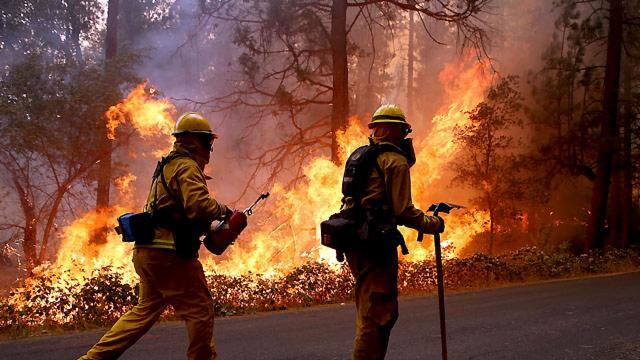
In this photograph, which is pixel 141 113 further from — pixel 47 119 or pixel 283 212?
pixel 283 212

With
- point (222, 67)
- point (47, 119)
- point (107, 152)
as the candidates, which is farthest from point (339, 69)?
point (222, 67)

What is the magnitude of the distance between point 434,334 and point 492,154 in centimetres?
1034

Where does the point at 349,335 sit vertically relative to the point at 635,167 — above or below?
below

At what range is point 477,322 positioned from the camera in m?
7.38

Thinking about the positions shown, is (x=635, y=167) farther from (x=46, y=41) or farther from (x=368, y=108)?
(x=46, y=41)

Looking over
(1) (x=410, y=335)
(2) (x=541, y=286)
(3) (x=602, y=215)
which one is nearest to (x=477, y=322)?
(1) (x=410, y=335)

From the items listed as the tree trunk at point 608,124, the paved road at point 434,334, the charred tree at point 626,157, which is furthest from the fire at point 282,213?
the charred tree at point 626,157

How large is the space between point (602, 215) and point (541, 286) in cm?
710

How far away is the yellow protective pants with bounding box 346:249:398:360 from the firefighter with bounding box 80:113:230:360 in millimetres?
1132

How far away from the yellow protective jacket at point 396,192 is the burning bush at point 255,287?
16.3 ft

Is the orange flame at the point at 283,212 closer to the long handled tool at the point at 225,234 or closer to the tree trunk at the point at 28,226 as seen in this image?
Result: the tree trunk at the point at 28,226

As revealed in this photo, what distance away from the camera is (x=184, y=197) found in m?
4.09

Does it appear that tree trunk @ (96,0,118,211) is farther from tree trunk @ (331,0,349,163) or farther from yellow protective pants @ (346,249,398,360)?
yellow protective pants @ (346,249,398,360)

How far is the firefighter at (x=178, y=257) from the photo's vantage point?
4.11 metres
